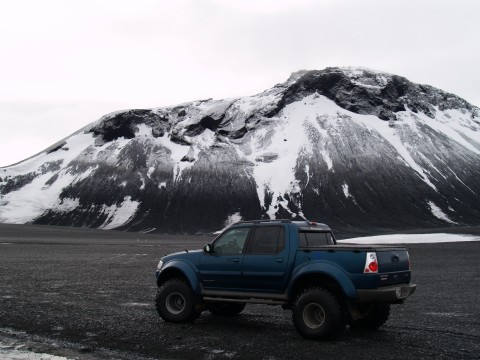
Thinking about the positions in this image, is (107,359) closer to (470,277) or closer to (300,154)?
(470,277)

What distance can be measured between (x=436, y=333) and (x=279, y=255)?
12.3 feet

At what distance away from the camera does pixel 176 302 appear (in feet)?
40.2

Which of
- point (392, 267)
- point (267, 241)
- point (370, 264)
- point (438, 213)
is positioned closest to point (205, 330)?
point (267, 241)

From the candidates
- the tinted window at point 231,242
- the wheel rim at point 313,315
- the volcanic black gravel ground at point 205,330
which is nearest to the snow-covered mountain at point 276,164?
the volcanic black gravel ground at point 205,330

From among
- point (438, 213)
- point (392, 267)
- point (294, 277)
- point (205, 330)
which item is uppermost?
point (438, 213)

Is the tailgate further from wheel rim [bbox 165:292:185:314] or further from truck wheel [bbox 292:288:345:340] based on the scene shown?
wheel rim [bbox 165:292:185:314]

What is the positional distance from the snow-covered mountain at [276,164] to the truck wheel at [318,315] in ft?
399

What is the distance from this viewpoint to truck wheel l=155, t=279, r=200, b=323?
11.9 meters

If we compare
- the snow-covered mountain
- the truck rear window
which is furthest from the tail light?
the snow-covered mountain

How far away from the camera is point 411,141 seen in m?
164

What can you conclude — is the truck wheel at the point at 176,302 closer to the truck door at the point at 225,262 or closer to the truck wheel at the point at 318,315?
the truck door at the point at 225,262

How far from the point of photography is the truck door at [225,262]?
1128cm

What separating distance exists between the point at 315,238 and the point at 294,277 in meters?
1.32

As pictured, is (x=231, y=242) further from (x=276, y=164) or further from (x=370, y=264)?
(x=276, y=164)
